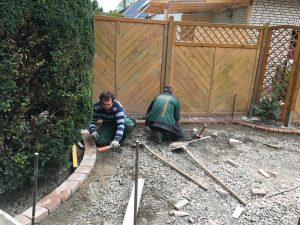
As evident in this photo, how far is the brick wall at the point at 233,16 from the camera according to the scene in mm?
10387

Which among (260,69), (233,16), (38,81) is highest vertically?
(233,16)

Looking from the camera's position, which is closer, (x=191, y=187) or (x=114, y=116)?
(x=191, y=187)

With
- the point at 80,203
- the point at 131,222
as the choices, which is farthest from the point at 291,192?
the point at 80,203

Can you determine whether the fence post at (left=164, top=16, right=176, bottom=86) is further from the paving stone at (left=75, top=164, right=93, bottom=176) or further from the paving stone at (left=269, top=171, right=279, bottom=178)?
the paving stone at (left=75, top=164, right=93, bottom=176)

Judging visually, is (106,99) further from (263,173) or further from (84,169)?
(263,173)

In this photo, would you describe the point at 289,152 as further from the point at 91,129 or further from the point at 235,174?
the point at 91,129

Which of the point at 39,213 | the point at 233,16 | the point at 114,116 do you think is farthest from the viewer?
the point at 233,16

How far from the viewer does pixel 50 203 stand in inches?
112

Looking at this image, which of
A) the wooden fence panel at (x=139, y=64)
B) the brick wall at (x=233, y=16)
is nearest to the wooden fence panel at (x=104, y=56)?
the wooden fence panel at (x=139, y=64)

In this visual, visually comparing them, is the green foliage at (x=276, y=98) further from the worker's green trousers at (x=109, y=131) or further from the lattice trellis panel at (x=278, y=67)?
the worker's green trousers at (x=109, y=131)

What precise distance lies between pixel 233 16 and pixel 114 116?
8394mm

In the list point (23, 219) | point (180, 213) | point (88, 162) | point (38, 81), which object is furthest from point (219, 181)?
point (38, 81)

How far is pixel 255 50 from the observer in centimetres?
624

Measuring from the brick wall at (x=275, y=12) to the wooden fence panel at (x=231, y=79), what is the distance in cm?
442
